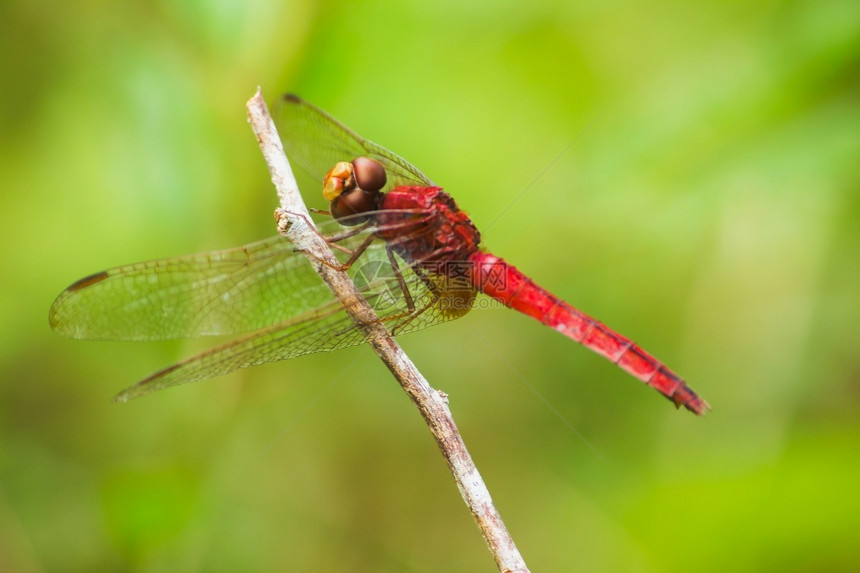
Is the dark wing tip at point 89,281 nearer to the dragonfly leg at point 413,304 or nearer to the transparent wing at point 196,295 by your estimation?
the transparent wing at point 196,295

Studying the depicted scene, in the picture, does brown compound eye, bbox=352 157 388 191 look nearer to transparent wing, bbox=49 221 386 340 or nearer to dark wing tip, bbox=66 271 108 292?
transparent wing, bbox=49 221 386 340

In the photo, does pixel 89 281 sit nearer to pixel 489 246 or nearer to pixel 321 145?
pixel 321 145

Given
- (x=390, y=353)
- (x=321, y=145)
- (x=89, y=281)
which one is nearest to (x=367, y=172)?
(x=321, y=145)

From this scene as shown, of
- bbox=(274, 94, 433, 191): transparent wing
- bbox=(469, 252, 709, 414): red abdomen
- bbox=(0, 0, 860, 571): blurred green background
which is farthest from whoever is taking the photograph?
bbox=(274, 94, 433, 191): transparent wing

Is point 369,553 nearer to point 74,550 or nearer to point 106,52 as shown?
point 74,550

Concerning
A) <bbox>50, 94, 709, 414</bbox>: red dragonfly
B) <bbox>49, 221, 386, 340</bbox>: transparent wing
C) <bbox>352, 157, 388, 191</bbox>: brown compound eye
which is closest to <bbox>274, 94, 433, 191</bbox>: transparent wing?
<bbox>50, 94, 709, 414</bbox>: red dragonfly

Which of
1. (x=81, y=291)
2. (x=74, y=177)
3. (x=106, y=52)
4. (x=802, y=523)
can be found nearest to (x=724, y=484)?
(x=802, y=523)
